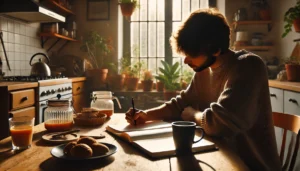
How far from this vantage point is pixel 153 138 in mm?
1122

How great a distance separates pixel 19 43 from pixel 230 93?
2.87 m

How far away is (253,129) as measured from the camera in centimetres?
132

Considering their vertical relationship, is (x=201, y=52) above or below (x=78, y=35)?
below

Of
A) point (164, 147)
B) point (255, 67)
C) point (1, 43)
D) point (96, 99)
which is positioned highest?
point (1, 43)

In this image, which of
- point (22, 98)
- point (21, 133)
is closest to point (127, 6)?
point (22, 98)

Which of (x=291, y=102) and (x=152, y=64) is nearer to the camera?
(x=291, y=102)

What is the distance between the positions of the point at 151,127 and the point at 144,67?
322 cm

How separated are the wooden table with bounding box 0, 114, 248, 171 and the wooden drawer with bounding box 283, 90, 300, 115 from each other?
59.3 inches

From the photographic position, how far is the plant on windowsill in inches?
164

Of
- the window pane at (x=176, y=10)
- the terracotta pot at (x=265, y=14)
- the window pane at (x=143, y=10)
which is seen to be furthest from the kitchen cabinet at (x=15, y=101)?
the terracotta pot at (x=265, y=14)

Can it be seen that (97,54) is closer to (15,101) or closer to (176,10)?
(176,10)

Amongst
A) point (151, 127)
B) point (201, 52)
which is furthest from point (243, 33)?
point (151, 127)

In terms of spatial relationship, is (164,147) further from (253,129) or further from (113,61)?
(113,61)

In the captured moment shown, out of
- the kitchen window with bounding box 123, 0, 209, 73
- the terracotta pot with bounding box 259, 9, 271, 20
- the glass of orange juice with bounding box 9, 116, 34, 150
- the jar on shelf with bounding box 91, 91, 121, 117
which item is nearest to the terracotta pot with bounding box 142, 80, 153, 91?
the kitchen window with bounding box 123, 0, 209, 73
